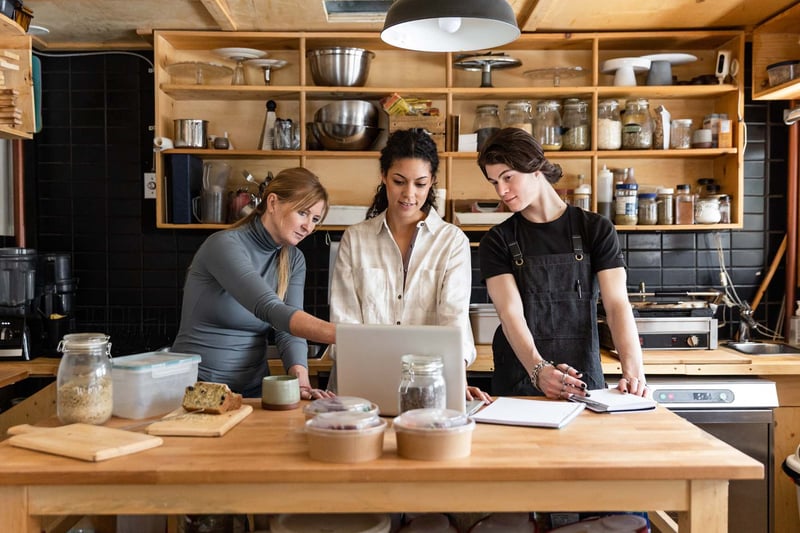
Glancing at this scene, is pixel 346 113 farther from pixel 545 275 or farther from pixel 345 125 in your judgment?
pixel 545 275

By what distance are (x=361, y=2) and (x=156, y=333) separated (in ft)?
6.51

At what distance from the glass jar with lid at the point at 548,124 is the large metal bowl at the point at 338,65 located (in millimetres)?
908

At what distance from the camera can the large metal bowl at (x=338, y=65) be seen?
12.1 ft

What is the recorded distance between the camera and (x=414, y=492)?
1.54 meters

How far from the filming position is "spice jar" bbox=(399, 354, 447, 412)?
1.72 meters

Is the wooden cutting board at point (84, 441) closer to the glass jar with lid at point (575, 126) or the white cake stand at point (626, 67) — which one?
the glass jar with lid at point (575, 126)

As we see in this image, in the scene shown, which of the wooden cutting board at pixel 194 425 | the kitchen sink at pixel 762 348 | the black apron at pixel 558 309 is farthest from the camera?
the kitchen sink at pixel 762 348

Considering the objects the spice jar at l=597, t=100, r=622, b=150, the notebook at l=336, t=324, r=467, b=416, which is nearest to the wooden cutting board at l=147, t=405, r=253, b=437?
the notebook at l=336, t=324, r=467, b=416

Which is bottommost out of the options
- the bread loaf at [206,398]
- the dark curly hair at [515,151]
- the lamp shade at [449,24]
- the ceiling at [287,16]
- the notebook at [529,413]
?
the notebook at [529,413]

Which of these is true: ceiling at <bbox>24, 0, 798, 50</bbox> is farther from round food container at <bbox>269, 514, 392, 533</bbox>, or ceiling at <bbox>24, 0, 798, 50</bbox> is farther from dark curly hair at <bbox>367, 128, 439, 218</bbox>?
round food container at <bbox>269, 514, 392, 533</bbox>

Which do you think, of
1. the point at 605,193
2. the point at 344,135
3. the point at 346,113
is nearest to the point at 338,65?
the point at 346,113

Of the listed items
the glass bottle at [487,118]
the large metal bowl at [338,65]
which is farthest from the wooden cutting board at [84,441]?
the glass bottle at [487,118]

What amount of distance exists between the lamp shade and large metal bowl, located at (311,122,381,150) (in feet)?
4.91

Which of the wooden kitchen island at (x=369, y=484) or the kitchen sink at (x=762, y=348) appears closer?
the wooden kitchen island at (x=369, y=484)
